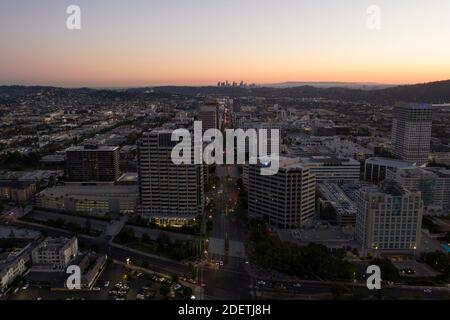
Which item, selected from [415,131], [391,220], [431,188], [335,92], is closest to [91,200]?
[391,220]

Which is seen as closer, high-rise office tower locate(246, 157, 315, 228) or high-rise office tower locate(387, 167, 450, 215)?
high-rise office tower locate(246, 157, 315, 228)

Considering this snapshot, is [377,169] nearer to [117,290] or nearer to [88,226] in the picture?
[88,226]

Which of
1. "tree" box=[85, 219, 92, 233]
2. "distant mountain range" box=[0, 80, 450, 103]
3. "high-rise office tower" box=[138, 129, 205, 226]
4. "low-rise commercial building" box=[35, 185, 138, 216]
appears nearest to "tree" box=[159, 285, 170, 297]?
"high-rise office tower" box=[138, 129, 205, 226]

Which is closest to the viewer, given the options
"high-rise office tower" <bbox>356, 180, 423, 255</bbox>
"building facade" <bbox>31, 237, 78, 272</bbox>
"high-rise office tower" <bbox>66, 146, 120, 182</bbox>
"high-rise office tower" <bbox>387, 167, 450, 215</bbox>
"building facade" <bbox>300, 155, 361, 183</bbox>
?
"building facade" <bbox>31, 237, 78, 272</bbox>

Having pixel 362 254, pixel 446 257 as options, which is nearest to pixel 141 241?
pixel 362 254

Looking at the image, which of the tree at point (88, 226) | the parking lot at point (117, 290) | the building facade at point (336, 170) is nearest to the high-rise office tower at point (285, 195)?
the building facade at point (336, 170)

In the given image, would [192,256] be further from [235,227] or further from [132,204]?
[132,204]

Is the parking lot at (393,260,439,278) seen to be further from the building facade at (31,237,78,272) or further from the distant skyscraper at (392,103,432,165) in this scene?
the distant skyscraper at (392,103,432,165)
